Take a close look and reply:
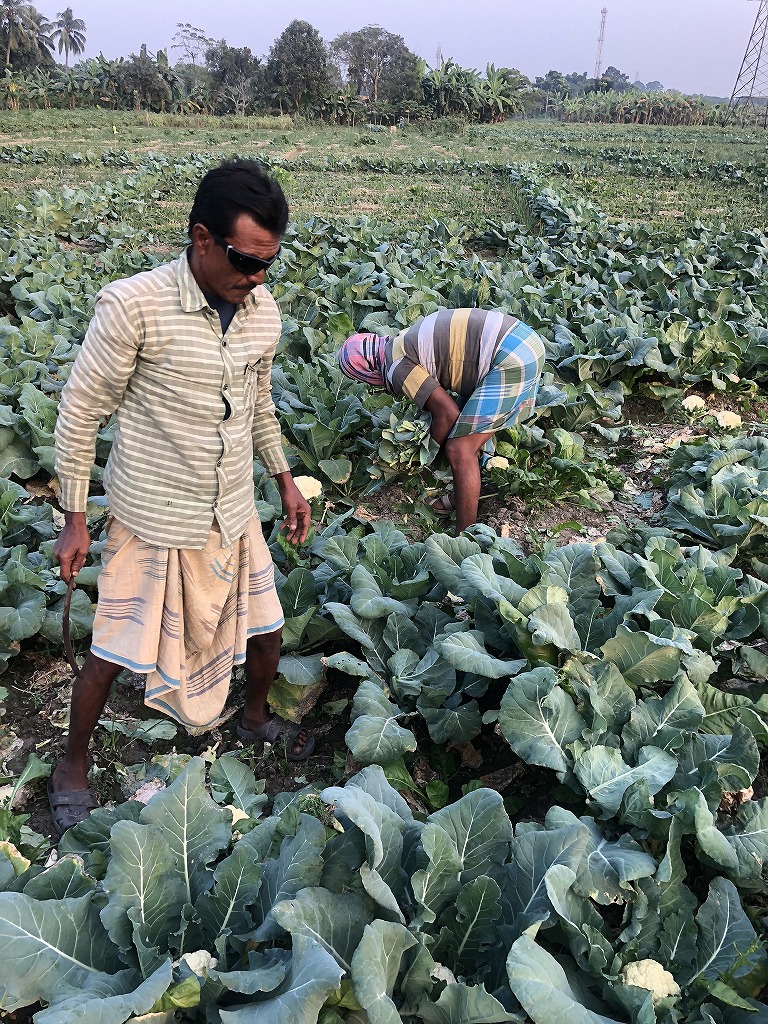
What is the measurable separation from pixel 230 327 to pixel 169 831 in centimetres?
124

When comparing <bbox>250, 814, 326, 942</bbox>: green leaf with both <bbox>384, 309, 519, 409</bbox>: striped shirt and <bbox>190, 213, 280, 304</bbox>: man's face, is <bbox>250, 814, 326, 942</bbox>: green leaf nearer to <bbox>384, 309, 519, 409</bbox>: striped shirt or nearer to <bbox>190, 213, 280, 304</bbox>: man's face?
<bbox>190, 213, 280, 304</bbox>: man's face

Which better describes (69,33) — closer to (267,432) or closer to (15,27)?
(15,27)

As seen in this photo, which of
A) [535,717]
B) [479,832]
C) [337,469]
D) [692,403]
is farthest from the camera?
[692,403]

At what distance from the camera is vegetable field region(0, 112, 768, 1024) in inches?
61.3

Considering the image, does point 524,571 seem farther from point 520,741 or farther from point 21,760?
point 21,760

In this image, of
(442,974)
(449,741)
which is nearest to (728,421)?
(449,741)

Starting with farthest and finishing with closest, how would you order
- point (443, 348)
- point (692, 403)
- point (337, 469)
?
point (692, 403)
point (337, 469)
point (443, 348)

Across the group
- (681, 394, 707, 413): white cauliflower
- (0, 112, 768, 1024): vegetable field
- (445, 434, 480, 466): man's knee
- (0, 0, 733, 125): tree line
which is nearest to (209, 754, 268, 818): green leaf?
(0, 112, 768, 1024): vegetable field

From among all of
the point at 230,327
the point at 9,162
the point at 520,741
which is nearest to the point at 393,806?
the point at 520,741

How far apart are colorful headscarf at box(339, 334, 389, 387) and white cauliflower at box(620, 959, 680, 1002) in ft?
8.09

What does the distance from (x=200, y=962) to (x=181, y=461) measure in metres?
1.17

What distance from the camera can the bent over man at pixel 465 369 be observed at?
328cm

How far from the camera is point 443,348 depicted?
3.31 m

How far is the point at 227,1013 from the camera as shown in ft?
4.59
